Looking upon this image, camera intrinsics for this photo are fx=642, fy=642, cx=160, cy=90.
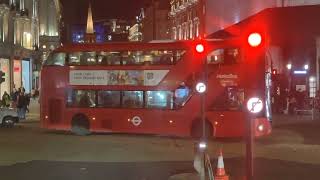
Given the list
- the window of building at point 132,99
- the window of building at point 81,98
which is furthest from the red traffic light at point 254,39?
the window of building at point 81,98

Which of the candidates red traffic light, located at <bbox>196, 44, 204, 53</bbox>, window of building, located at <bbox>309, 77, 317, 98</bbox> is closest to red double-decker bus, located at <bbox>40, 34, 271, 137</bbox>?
red traffic light, located at <bbox>196, 44, 204, 53</bbox>

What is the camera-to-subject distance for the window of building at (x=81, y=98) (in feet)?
88.1

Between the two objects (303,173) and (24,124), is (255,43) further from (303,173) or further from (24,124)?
(24,124)

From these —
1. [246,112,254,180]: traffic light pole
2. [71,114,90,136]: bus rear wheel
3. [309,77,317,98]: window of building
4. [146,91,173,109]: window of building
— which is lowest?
[71,114,90,136]: bus rear wheel

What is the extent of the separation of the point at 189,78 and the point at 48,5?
6615 centimetres

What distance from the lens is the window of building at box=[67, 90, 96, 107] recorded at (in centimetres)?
2684

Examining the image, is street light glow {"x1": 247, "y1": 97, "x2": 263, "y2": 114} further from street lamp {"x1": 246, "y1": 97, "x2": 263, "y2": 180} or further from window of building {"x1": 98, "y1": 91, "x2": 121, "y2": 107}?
window of building {"x1": 98, "y1": 91, "x2": 121, "y2": 107}

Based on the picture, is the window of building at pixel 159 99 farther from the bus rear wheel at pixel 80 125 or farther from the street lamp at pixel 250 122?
the street lamp at pixel 250 122

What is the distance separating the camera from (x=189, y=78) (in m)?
24.8

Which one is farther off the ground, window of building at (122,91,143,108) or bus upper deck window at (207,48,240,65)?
bus upper deck window at (207,48,240,65)

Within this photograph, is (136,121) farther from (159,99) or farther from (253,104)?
(253,104)

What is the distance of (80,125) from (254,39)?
61.1ft

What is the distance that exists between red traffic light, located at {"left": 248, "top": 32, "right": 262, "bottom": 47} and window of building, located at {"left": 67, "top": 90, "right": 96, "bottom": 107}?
59.2 ft

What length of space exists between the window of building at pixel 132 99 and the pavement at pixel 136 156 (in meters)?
1.38
